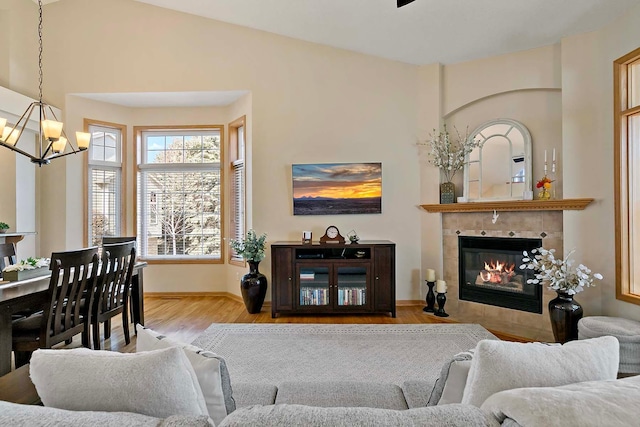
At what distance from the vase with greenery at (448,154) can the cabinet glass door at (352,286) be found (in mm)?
1492

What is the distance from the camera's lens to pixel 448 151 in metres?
4.20

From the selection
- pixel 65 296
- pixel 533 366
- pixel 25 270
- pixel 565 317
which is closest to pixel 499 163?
pixel 565 317

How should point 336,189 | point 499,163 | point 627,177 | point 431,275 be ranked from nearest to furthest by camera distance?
point 627,177 < point 499,163 < point 431,275 < point 336,189

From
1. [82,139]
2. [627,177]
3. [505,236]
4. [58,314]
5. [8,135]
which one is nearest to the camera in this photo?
[58,314]

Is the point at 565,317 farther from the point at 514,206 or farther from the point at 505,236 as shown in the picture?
the point at 514,206

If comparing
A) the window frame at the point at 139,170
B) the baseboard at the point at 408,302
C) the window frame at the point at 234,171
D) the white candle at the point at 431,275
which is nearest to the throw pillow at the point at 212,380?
the white candle at the point at 431,275

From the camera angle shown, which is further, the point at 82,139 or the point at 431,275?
the point at 431,275

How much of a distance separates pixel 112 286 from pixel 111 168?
2.92 m

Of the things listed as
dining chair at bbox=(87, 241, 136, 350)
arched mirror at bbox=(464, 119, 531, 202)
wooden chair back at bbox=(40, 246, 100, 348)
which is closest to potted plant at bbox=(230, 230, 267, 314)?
dining chair at bbox=(87, 241, 136, 350)

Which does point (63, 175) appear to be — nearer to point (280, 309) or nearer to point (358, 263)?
point (280, 309)

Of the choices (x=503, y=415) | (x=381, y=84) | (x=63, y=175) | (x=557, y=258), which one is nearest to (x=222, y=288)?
(x=63, y=175)

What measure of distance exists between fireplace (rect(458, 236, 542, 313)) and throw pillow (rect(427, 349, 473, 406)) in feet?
10.0

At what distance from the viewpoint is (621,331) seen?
2.54m

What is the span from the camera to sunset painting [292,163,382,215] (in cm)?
442
